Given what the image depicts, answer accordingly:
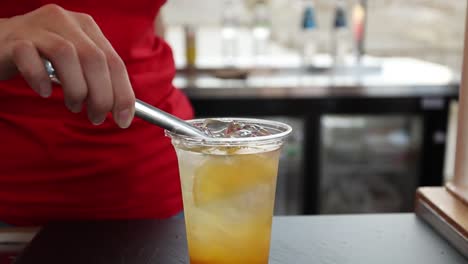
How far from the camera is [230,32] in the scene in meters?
2.89

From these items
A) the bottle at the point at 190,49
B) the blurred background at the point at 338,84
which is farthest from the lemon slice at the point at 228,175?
the bottle at the point at 190,49

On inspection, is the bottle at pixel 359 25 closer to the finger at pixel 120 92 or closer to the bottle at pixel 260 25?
the bottle at pixel 260 25

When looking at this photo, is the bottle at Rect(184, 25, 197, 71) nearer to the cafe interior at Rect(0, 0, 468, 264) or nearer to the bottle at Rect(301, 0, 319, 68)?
the cafe interior at Rect(0, 0, 468, 264)

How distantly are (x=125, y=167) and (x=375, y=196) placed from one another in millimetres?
2113

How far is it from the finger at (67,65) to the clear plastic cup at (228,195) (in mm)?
108

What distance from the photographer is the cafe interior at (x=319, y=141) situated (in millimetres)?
678

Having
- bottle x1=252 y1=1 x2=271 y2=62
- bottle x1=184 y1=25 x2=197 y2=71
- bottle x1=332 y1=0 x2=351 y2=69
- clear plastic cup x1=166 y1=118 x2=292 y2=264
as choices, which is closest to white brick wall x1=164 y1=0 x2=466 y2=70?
bottle x1=252 y1=1 x2=271 y2=62

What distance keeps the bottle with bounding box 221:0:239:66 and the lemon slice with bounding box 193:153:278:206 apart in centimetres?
225

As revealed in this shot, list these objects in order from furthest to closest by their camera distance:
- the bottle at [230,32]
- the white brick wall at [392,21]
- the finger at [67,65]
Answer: the white brick wall at [392,21]
the bottle at [230,32]
the finger at [67,65]

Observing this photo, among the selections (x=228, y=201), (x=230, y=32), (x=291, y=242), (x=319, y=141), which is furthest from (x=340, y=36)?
(x=228, y=201)

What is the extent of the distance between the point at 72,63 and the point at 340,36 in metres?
2.52

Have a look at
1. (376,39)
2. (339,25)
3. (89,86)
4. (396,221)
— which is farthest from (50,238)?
(376,39)

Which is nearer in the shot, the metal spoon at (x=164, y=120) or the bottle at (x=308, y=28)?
the metal spoon at (x=164, y=120)

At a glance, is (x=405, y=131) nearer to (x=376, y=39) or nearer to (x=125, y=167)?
(x=376, y=39)
